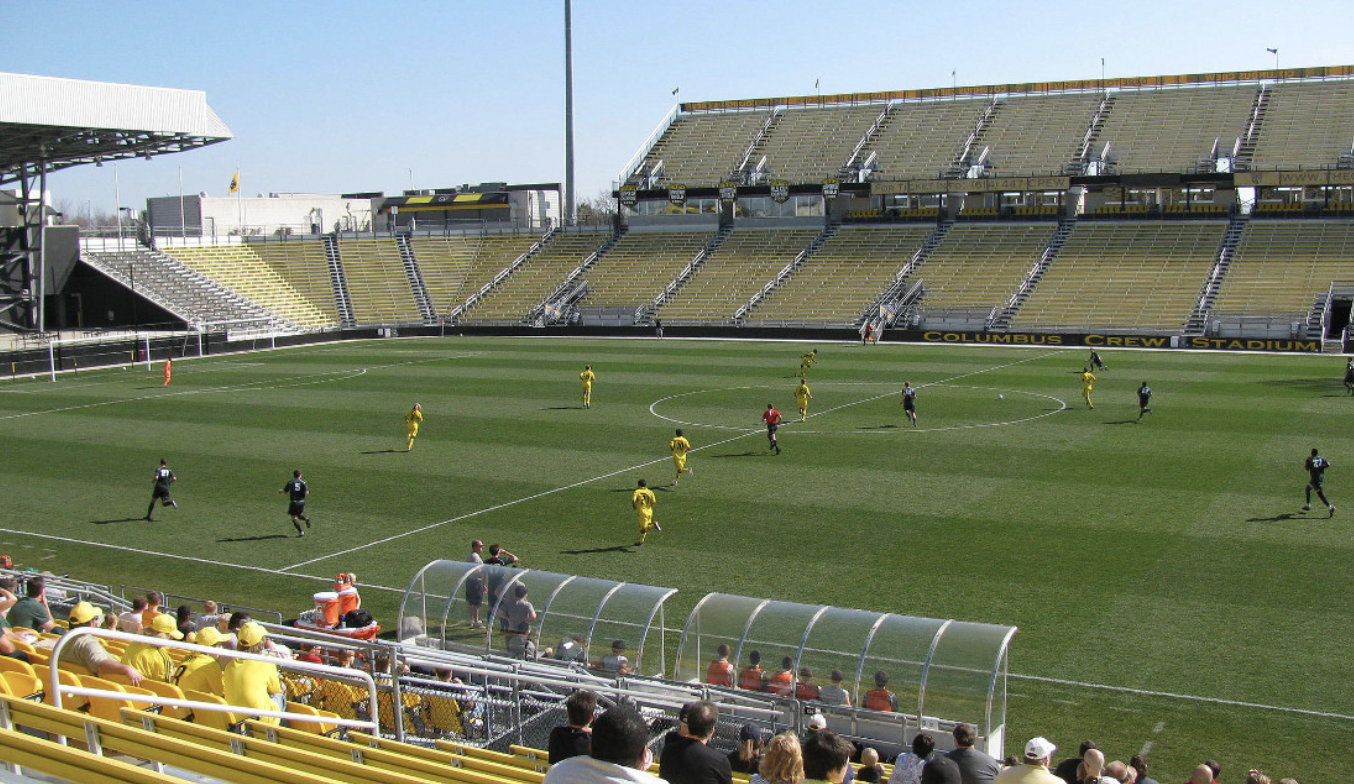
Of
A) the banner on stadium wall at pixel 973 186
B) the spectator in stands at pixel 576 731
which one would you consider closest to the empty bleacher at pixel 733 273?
the banner on stadium wall at pixel 973 186

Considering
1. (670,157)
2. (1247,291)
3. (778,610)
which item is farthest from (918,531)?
(670,157)

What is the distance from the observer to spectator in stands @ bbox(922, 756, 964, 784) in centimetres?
787

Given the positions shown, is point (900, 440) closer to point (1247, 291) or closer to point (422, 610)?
point (422, 610)

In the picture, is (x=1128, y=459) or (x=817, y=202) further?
(x=817, y=202)

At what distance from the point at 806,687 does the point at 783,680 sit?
0.27 metres

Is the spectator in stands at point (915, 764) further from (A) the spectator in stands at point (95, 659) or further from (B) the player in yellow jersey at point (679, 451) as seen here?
(B) the player in yellow jersey at point (679, 451)

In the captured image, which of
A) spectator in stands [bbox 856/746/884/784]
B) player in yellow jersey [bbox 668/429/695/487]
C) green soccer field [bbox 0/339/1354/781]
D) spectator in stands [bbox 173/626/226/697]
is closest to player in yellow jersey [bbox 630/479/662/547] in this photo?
green soccer field [bbox 0/339/1354/781]

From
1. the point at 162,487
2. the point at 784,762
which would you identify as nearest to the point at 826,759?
the point at 784,762

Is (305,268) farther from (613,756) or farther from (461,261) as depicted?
(613,756)

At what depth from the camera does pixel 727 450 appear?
30938mm

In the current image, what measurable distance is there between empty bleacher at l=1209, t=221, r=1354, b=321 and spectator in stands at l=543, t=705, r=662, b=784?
55.9 metres

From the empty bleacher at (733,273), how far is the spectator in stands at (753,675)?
178 feet

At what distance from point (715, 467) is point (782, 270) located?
43.0m

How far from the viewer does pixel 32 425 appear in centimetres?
3762
